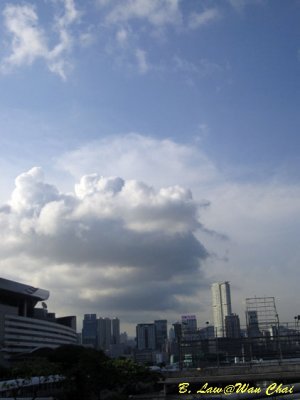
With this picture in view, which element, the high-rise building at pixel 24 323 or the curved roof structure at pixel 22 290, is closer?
the high-rise building at pixel 24 323

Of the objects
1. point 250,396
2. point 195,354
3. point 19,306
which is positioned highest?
point 19,306

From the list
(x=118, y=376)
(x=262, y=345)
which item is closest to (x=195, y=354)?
(x=262, y=345)

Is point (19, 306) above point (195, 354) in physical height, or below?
above

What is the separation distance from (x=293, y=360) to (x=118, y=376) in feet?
220

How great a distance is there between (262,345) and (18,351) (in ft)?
251

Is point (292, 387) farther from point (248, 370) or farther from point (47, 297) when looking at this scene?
point (47, 297)

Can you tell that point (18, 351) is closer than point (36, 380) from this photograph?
No

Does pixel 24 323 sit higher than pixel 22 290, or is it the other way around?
pixel 22 290

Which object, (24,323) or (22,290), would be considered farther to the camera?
(22,290)

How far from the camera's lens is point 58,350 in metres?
110

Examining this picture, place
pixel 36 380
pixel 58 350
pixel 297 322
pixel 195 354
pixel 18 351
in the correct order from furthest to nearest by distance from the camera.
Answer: pixel 18 351 < pixel 195 354 < pixel 297 322 < pixel 58 350 < pixel 36 380

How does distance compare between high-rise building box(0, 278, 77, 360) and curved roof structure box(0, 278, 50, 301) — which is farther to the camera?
curved roof structure box(0, 278, 50, 301)

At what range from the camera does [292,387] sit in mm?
84000

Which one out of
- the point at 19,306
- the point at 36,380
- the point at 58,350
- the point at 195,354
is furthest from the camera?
the point at 19,306
